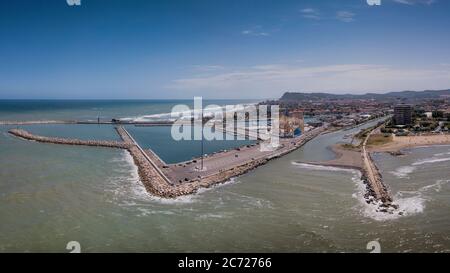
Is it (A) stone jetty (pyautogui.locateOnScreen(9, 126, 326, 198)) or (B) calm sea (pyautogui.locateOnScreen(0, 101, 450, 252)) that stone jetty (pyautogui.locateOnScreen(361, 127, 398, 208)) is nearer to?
(B) calm sea (pyautogui.locateOnScreen(0, 101, 450, 252))

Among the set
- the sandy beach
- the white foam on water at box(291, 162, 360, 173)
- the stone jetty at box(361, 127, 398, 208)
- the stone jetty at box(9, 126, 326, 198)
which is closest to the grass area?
the sandy beach

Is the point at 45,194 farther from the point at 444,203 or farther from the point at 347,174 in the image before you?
the point at 444,203

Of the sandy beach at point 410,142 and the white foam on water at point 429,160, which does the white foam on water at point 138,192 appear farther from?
the sandy beach at point 410,142

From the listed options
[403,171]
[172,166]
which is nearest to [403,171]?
[403,171]

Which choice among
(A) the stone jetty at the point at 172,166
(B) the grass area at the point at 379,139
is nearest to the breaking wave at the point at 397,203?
(A) the stone jetty at the point at 172,166
